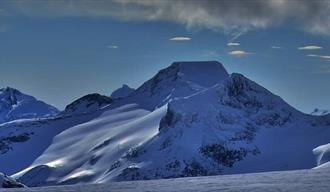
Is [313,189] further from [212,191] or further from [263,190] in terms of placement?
[212,191]

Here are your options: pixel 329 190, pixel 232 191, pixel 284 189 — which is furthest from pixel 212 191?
pixel 329 190

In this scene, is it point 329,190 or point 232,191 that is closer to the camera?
point 329,190

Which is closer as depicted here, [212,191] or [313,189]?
[313,189]

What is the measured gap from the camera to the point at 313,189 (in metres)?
185

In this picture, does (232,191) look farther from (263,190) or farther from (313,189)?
(313,189)

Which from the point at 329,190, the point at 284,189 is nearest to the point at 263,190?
the point at 284,189

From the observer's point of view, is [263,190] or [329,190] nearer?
[329,190]

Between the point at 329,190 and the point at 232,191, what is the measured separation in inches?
1116

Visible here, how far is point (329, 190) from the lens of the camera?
579 feet

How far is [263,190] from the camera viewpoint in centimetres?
19075

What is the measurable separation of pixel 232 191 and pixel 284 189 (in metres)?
15.3

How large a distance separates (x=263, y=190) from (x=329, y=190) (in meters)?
20.8

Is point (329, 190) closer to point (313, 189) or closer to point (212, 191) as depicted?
point (313, 189)

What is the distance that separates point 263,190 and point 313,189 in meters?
14.0
